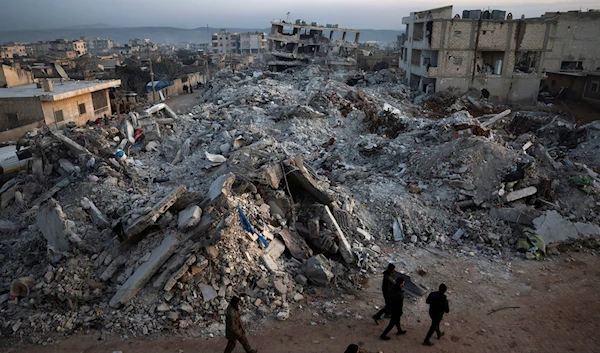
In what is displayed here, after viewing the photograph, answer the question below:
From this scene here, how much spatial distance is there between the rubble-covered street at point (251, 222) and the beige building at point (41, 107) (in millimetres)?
6607

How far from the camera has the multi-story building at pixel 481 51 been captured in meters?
23.3

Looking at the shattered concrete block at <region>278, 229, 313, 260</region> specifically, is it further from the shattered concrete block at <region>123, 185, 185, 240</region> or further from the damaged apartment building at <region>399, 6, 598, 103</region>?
the damaged apartment building at <region>399, 6, 598, 103</region>

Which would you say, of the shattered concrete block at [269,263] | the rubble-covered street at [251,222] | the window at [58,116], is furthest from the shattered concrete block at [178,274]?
the window at [58,116]

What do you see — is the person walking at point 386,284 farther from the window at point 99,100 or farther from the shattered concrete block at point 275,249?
the window at point 99,100

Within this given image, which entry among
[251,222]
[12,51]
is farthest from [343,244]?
[12,51]

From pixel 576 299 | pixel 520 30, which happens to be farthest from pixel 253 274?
pixel 520 30

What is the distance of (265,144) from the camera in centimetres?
968

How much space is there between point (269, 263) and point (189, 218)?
1.47 metres

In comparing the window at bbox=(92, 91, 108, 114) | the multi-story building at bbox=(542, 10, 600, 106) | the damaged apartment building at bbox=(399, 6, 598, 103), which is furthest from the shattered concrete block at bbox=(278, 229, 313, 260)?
the multi-story building at bbox=(542, 10, 600, 106)

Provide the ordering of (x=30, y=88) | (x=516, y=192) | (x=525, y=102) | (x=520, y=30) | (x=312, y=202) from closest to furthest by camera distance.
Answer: (x=312, y=202) < (x=516, y=192) < (x=30, y=88) < (x=520, y=30) < (x=525, y=102)

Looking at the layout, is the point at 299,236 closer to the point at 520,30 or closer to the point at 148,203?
the point at 148,203

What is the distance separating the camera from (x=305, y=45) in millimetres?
32375

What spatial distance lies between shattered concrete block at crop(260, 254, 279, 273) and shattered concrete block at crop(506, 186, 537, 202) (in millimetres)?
5477

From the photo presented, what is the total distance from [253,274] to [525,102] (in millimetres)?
25888
